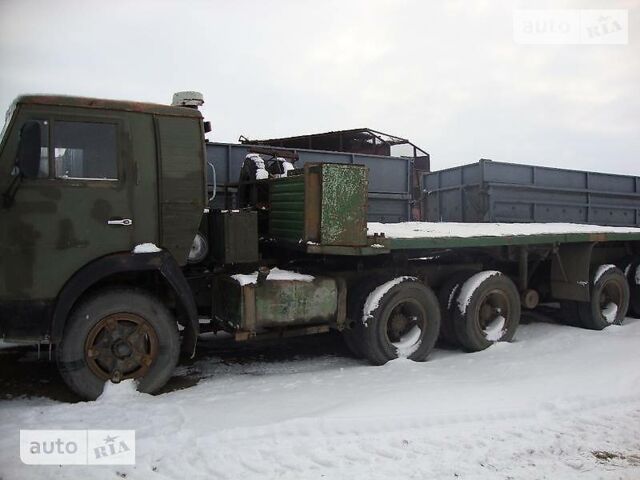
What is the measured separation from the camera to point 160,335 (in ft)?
14.1

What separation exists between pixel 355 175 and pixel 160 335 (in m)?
2.31

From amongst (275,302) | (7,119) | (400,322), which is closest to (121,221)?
(7,119)

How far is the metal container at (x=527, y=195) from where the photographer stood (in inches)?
298

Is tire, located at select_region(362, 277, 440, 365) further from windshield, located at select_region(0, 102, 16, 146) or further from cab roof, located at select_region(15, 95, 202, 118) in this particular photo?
windshield, located at select_region(0, 102, 16, 146)

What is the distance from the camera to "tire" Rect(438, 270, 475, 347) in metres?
5.96

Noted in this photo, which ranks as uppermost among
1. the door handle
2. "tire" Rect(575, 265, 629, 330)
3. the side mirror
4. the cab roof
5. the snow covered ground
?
the cab roof

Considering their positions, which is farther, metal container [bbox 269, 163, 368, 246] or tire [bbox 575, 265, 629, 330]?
tire [bbox 575, 265, 629, 330]

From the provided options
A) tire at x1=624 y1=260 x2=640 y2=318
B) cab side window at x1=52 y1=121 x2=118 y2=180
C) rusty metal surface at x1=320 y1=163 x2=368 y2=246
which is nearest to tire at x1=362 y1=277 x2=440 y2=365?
rusty metal surface at x1=320 y1=163 x2=368 y2=246

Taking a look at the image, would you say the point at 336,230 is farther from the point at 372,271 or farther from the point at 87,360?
the point at 87,360

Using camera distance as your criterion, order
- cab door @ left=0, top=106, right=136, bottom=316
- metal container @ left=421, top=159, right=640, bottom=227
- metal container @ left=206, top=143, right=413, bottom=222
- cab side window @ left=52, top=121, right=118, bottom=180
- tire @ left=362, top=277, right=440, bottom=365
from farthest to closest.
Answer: metal container @ left=421, top=159, right=640, bottom=227 → metal container @ left=206, top=143, right=413, bottom=222 → tire @ left=362, top=277, right=440, bottom=365 → cab side window @ left=52, top=121, right=118, bottom=180 → cab door @ left=0, top=106, right=136, bottom=316

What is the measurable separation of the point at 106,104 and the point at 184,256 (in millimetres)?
1408

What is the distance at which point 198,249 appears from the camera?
15.9ft

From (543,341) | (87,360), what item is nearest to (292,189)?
(87,360)

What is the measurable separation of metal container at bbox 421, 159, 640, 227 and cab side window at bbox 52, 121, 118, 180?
526 cm
